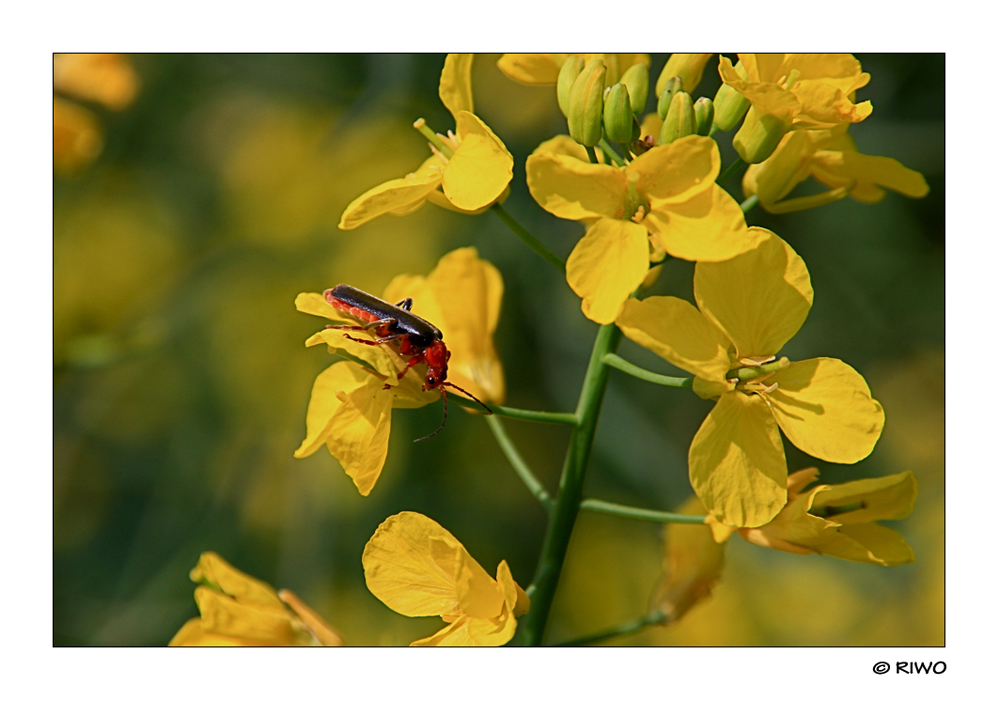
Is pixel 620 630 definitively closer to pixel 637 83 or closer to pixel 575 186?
pixel 575 186

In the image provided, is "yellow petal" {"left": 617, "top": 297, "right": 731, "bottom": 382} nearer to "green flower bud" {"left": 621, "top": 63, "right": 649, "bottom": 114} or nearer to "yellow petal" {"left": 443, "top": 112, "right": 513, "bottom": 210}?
"yellow petal" {"left": 443, "top": 112, "right": 513, "bottom": 210}

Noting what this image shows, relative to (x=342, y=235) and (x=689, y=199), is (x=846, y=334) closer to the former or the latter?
(x=342, y=235)

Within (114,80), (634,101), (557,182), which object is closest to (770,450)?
(557,182)

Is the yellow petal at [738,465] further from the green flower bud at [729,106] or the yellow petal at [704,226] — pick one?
the green flower bud at [729,106]

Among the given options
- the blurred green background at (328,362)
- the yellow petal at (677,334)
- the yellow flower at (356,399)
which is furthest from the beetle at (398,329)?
the blurred green background at (328,362)

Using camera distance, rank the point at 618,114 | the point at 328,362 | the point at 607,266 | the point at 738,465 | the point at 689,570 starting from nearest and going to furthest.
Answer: the point at 607,266 → the point at 738,465 → the point at 618,114 → the point at 689,570 → the point at 328,362

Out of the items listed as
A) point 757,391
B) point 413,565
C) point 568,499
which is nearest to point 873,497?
point 757,391
